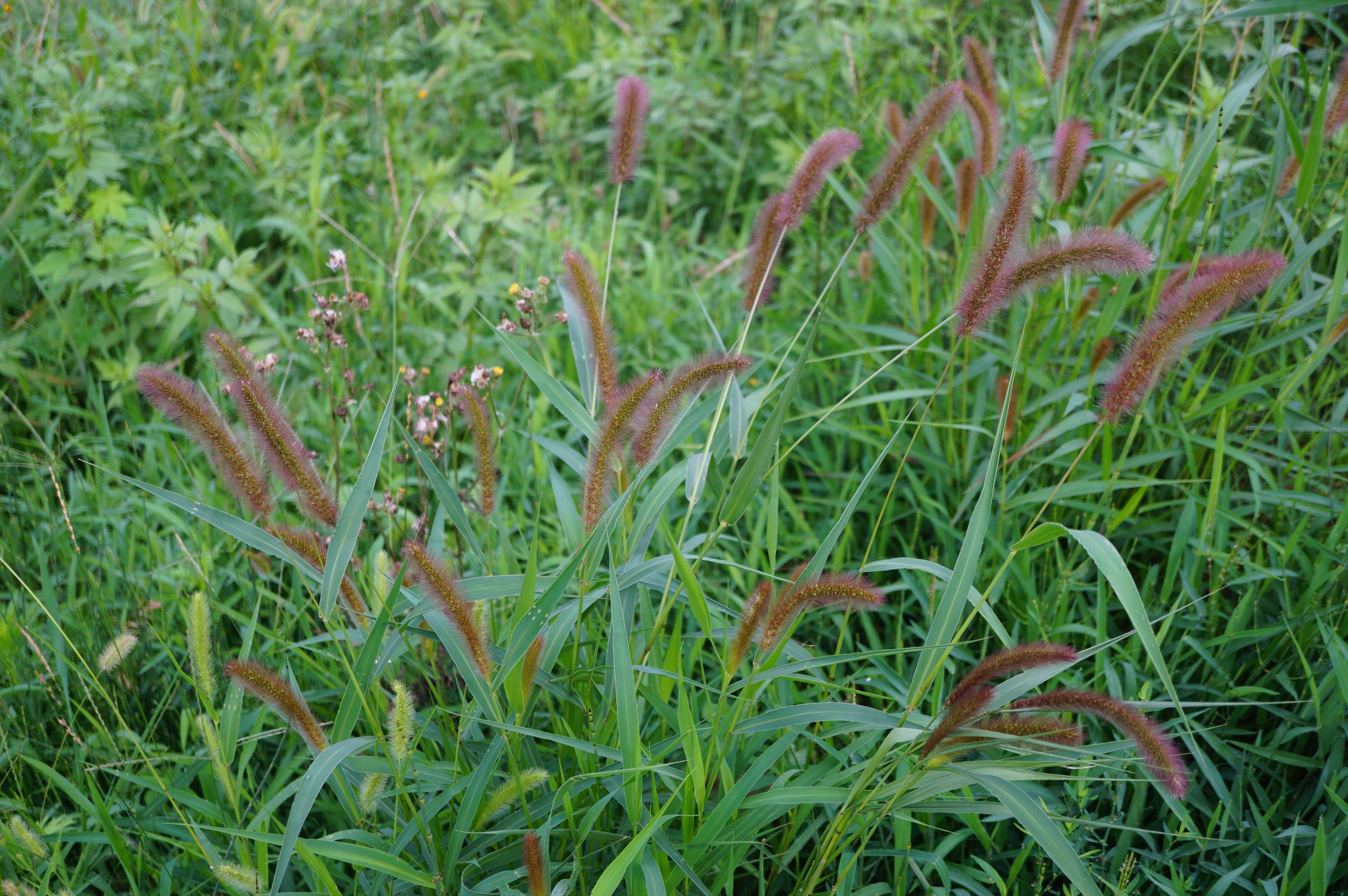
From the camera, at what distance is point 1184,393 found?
2.26 m

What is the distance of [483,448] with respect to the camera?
4.89ft

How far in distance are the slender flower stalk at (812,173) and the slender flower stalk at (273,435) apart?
953 mm

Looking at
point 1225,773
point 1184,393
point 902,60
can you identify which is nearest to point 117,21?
point 902,60

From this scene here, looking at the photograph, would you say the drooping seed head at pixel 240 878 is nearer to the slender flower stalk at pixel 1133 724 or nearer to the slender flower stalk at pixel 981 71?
the slender flower stalk at pixel 1133 724

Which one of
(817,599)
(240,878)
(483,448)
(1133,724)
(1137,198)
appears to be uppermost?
(1137,198)

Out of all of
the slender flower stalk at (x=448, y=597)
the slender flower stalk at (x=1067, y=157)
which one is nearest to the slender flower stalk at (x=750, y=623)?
the slender flower stalk at (x=448, y=597)

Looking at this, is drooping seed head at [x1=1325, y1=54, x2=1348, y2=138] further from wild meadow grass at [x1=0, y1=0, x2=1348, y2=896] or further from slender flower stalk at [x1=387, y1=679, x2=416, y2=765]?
slender flower stalk at [x1=387, y1=679, x2=416, y2=765]

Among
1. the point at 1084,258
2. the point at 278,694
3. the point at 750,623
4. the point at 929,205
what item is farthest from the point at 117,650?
the point at 929,205

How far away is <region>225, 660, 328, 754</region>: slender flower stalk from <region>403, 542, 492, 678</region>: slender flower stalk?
248 mm

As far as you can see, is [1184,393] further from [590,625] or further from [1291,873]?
[590,625]

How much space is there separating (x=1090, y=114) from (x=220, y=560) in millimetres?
3554

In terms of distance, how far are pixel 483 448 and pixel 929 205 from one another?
1.65 meters

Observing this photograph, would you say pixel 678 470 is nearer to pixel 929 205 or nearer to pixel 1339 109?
pixel 929 205

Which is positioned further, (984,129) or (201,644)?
(984,129)
